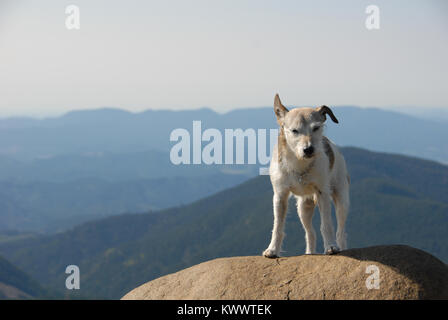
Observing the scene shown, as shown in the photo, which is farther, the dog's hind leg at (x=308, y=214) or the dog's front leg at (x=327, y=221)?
the dog's hind leg at (x=308, y=214)

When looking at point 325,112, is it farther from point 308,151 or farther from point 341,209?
point 341,209

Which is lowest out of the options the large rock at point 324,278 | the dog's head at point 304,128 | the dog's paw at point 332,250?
the large rock at point 324,278

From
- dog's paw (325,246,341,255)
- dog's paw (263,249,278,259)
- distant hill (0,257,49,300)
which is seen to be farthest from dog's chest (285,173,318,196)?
distant hill (0,257,49,300)

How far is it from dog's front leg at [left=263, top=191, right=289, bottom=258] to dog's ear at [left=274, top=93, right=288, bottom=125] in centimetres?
182

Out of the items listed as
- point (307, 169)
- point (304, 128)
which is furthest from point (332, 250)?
point (304, 128)

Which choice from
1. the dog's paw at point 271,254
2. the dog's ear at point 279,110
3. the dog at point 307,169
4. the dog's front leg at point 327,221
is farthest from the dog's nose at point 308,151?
the dog's paw at point 271,254

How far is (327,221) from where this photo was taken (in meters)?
12.2

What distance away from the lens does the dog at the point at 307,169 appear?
1129cm

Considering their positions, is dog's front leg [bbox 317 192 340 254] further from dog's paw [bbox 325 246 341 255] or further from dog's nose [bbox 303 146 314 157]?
dog's nose [bbox 303 146 314 157]

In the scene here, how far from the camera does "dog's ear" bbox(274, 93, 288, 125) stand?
11.7m

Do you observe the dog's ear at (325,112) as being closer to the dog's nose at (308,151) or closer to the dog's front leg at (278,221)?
the dog's nose at (308,151)
